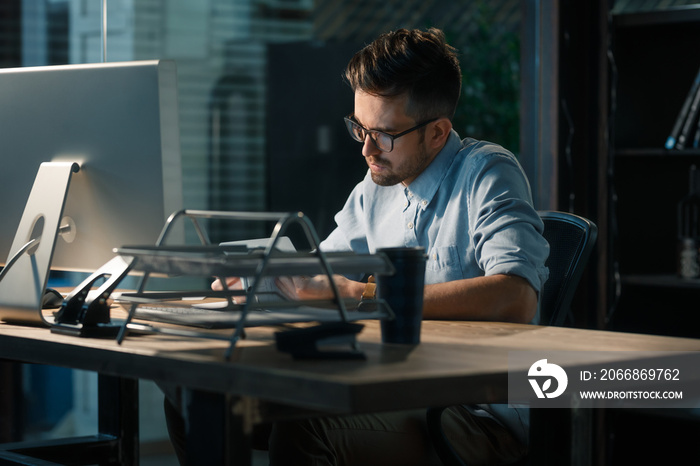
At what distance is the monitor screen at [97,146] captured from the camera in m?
1.40


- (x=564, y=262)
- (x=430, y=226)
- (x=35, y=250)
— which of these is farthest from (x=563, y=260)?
(x=35, y=250)

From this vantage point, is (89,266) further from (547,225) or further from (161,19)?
(161,19)

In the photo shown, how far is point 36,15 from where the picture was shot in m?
3.24

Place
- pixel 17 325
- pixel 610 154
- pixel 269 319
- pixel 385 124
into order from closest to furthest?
pixel 269 319 < pixel 17 325 < pixel 385 124 < pixel 610 154

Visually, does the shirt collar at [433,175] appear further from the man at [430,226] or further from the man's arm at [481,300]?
the man's arm at [481,300]

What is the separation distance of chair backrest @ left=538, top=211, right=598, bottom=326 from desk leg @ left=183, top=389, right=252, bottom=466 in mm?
938

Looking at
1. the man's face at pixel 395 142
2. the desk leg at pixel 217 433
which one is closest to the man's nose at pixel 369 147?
the man's face at pixel 395 142

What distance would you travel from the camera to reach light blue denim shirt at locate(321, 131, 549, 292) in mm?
1686

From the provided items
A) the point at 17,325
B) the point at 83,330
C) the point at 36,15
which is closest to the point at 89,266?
the point at 17,325

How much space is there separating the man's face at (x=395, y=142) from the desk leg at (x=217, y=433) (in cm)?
98

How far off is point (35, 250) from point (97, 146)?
8.3 inches

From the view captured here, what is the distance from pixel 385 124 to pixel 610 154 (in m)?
1.56

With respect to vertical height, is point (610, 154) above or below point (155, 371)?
above

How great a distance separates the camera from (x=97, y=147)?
1459 mm
